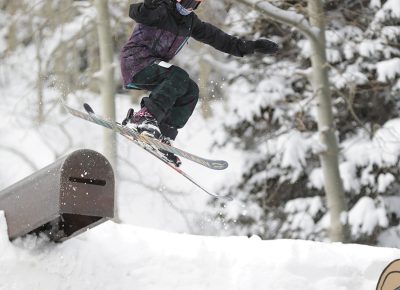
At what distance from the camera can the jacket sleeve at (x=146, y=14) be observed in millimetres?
5172

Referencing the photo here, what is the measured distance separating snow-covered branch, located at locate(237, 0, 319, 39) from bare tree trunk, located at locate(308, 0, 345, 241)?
23 centimetres

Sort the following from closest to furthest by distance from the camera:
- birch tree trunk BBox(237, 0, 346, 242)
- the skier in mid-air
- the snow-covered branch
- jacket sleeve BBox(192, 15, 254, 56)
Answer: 1. the skier in mid-air
2. jacket sleeve BBox(192, 15, 254, 56)
3. the snow-covered branch
4. birch tree trunk BBox(237, 0, 346, 242)

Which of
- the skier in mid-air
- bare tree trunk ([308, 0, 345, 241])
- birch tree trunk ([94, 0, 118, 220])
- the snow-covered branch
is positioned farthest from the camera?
birch tree trunk ([94, 0, 118, 220])

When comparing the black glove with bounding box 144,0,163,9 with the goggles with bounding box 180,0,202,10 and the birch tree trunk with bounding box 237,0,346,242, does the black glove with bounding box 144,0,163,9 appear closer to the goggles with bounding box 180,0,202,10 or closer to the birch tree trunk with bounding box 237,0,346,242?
the goggles with bounding box 180,0,202,10

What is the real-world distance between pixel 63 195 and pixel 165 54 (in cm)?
159

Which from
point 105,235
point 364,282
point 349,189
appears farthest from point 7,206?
point 349,189

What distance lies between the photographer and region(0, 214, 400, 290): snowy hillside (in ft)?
16.1

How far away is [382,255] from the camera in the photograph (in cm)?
562

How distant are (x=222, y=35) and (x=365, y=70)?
853cm

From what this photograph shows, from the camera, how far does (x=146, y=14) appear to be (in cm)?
523

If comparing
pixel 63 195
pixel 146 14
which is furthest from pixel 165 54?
pixel 63 195

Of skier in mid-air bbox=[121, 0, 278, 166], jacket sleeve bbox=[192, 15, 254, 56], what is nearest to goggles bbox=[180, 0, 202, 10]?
skier in mid-air bbox=[121, 0, 278, 166]

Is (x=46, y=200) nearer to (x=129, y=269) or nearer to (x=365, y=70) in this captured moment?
(x=129, y=269)

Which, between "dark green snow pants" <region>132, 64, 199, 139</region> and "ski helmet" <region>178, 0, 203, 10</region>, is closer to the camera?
"ski helmet" <region>178, 0, 203, 10</region>
